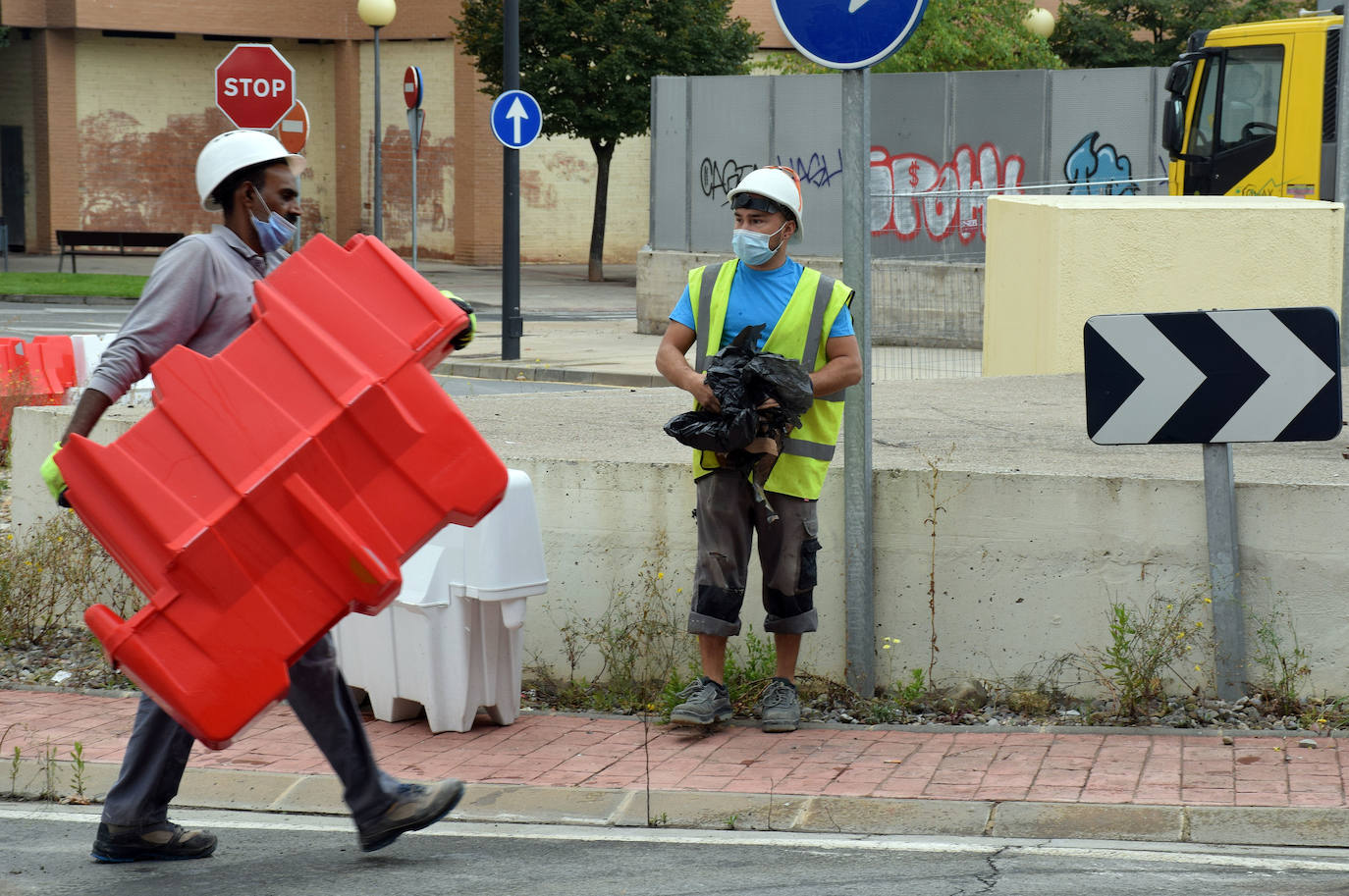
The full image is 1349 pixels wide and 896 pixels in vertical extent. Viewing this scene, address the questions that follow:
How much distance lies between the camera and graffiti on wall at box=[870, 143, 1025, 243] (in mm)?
19094

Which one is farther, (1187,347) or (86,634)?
(86,634)

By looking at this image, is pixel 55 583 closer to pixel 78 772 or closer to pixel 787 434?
pixel 78 772

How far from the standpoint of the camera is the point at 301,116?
15.0 metres

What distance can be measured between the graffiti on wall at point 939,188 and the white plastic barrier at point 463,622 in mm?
13368

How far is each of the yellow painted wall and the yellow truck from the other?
5472 mm

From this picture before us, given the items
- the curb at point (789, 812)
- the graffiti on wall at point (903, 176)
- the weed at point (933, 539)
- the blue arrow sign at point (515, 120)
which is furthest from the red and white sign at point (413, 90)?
the curb at point (789, 812)

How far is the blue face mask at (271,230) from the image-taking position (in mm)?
4660

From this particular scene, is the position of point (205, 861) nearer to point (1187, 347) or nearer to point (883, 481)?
point (883, 481)

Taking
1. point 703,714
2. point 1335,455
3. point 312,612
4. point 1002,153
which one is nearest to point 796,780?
point 703,714

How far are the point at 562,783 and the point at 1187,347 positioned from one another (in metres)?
2.51

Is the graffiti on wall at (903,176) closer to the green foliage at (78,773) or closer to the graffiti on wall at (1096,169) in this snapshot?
the graffiti on wall at (1096,169)

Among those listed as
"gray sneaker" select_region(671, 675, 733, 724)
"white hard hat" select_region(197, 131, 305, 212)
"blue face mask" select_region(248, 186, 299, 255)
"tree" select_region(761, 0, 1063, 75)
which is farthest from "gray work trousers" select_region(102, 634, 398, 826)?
"tree" select_region(761, 0, 1063, 75)

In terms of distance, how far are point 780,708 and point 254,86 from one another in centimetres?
826

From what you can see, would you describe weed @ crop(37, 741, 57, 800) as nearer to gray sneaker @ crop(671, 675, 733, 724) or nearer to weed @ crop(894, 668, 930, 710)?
gray sneaker @ crop(671, 675, 733, 724)
